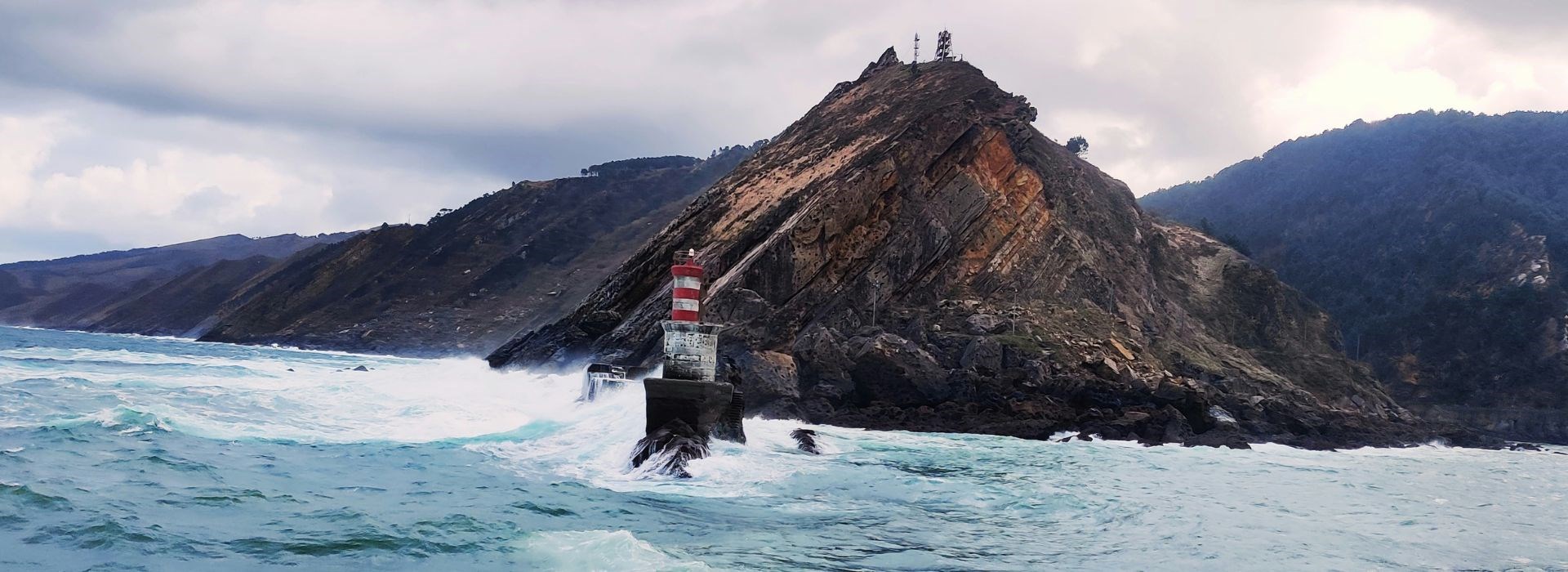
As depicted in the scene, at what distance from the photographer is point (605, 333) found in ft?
121

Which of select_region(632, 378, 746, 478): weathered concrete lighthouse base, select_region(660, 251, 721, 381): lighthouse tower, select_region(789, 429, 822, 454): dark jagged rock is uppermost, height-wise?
select_region(660, 251, 721, 381): lighthouse tower

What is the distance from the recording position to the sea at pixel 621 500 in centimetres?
853

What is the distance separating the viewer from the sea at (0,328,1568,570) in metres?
8.53

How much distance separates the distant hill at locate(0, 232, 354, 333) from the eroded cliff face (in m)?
80.5

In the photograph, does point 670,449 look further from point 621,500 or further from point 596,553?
point 596,553

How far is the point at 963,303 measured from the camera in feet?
126

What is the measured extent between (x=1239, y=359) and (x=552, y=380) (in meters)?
29.0

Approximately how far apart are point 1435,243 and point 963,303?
2139 inches

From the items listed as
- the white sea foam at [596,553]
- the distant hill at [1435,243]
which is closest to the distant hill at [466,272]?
the distant hill at [1435,243]

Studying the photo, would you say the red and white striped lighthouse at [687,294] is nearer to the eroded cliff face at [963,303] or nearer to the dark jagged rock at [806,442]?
the dark jagged rock at [806,442]

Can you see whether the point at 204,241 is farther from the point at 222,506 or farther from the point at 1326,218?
the point at 222,506

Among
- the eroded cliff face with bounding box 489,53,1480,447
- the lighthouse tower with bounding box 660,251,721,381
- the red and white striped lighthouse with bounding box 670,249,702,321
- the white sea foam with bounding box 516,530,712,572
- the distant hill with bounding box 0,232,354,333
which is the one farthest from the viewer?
the distant hill with bounding box 0,232,354,333

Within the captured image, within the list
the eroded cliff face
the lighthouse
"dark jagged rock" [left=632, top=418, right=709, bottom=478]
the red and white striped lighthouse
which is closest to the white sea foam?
"dark jagged rock" [left=632, top=418, right=709, bottom=478]

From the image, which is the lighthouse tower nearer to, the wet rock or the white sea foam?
the white sea foam
